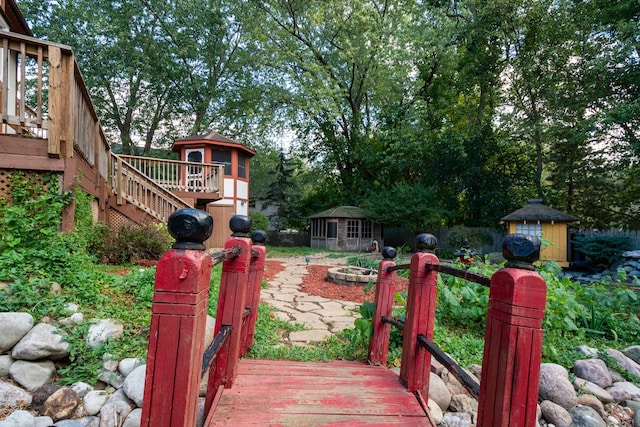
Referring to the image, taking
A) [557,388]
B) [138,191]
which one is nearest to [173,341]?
[557,388]

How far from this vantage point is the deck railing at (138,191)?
24.5 feet

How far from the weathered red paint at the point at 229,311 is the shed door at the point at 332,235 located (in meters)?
17.0

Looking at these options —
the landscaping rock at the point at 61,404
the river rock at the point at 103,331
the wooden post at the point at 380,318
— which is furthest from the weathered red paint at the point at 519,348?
the river rock at the point at 103,331

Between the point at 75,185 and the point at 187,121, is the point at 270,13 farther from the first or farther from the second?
the point at 75,185

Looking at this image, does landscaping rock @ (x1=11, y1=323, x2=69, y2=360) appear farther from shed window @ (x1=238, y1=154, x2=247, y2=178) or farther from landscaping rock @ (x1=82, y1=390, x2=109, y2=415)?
shed window @ (x1=238, y1=154, x2=247, y2=178)

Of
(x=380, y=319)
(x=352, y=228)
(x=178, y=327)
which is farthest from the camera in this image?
(x=352, y=228)

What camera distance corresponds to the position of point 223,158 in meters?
15.1

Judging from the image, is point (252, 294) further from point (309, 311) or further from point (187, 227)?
point (309, 311)

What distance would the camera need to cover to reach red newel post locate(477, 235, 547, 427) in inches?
43.0

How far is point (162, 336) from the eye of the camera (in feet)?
3.48

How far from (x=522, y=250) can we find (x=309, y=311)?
161 inches

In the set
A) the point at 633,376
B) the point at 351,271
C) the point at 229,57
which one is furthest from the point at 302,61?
the point at 633,376

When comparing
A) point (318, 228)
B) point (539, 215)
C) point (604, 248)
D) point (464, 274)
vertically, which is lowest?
point (318, 228)

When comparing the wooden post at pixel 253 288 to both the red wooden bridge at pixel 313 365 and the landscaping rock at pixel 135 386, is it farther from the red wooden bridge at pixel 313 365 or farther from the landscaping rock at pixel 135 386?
the landscaping rock at pixel 135 386
